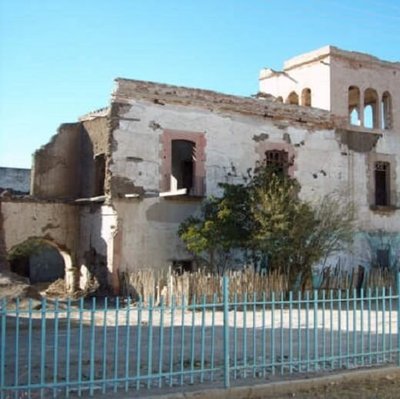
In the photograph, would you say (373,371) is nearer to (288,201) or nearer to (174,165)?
Result: (288,201)

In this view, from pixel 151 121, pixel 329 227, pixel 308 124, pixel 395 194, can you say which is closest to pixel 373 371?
pixel 329 227

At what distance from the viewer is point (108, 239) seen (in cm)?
1842

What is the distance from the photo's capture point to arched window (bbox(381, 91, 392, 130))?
2414cm

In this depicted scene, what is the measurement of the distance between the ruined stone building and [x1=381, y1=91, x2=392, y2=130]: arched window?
0.13ft

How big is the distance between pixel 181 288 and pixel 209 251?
131 inches

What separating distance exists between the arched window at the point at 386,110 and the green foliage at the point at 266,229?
712 centimetres

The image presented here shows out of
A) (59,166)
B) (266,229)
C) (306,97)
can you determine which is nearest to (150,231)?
(266,229)

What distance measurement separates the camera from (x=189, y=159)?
22.8 metres

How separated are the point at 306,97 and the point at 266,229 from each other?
8.72 m

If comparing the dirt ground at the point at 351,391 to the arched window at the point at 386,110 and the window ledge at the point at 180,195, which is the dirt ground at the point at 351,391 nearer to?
the window ledge at the point at 180,195

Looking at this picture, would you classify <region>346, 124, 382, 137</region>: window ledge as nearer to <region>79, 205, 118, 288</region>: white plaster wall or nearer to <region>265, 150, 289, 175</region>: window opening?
<region>265, 150, 289, 175</region>: window opening

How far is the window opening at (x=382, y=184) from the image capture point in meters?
23.9

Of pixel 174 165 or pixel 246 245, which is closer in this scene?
pixel 246 245

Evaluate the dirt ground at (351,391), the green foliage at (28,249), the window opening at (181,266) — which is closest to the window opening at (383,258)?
the window opening at (181,266)
